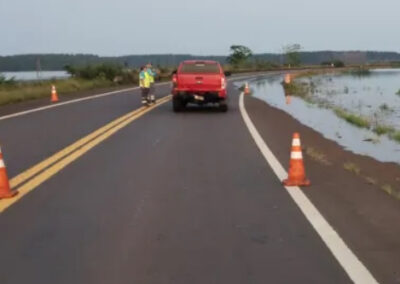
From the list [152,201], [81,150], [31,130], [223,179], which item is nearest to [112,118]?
[31,130]

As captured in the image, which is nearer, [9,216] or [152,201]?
[9,216]

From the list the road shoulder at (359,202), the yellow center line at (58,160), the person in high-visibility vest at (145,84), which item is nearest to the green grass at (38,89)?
the person in high-visibility vest at (145,84)

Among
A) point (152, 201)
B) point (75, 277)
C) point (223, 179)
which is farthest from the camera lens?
point (223, 179)

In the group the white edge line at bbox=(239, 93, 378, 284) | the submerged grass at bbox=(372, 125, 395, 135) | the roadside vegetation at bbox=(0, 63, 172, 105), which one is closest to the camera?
the white edge line at bbox=(239, 93, 378, 284)

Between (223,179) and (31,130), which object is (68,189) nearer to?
(223,179)

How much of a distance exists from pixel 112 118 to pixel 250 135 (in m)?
6.02

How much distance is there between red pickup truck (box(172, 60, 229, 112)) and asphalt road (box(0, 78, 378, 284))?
10.4m

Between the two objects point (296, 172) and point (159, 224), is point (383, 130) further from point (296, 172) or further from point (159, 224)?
point (159, 224)

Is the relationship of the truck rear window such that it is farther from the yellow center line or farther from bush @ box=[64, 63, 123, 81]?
bush @ box=[64, 63, 123, 81]

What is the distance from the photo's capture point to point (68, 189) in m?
9.01

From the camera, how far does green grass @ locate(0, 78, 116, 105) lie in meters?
31.9

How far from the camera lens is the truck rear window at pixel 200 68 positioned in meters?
24.3

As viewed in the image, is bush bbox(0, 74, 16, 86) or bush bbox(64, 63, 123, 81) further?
bush bbox(64, 63, 123, 81)

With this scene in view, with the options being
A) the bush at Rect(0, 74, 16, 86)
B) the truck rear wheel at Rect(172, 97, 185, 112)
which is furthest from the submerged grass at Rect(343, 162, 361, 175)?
the bush at Rect(0, 74, 16, 86)
